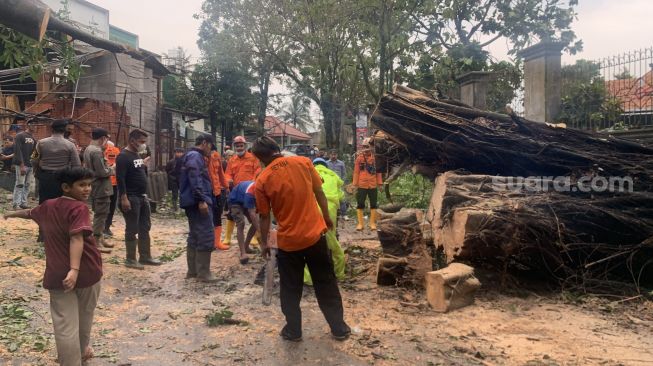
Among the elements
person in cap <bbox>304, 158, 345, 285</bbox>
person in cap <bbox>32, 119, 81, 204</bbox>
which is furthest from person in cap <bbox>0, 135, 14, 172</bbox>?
person in cap <bbox>304, 158, 345, 285</bbox>

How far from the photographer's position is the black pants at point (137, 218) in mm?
5989

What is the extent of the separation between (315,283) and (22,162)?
24.4 ft

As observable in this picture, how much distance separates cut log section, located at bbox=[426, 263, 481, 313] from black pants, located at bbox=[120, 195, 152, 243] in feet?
12.3

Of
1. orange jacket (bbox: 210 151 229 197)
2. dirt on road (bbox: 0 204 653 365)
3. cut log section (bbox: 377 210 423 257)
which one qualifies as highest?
orange jacket (bbox: 210 151 229 197)

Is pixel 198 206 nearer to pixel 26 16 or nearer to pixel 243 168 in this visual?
pixel 243 168

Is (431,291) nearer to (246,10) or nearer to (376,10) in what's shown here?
(376,10)

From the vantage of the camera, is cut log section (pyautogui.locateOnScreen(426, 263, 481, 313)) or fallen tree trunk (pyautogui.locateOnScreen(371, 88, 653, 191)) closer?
cut log section (pyautogui.locateOnScreen(426, 263, 481, 313))

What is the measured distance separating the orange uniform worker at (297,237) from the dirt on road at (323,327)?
0.22 meters

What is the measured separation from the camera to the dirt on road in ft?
11.6

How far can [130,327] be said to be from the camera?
4211 mm

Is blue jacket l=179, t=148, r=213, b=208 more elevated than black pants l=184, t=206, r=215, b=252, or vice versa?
blue jacket l=179, t=148, r=213, b=208

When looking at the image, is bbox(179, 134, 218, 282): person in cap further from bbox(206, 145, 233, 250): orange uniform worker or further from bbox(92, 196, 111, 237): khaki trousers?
Result: bbox(92, 196, 111, 237): khaki trousers

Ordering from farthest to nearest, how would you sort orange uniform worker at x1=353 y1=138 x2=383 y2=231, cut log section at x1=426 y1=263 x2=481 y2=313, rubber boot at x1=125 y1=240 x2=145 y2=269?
orange uniform worker at x1=353 y1=138 x2=383 y2=231 < rubber boot at x1=125 y1=240 x2=145 y2=269 < cut log section at x1=426 y1=263 x2=481 y2=313

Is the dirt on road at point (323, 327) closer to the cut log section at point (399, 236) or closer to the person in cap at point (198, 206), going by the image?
the person in cap at point (198, 206)
